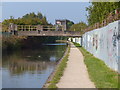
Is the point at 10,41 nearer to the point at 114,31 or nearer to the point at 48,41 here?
the point at 114,31

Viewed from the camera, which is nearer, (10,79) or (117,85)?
(117,85)

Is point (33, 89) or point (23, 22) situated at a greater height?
point (23, 22)

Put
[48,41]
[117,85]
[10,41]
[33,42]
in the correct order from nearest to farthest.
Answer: [117,85] < [10,41] < [33,42] < [48,41]

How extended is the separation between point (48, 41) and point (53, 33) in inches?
2117

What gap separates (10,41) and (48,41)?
5869cm

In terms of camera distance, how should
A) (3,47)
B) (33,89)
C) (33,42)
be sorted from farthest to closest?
(33,42)
(3,47)
(33,89)

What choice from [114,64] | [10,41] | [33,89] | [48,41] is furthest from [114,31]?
[48,41]

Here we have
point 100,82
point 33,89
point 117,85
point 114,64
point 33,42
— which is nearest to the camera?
point 117,85

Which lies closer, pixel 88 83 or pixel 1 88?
pixel 88 83

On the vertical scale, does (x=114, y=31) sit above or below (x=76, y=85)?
above

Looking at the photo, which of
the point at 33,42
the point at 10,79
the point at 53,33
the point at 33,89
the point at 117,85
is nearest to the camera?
the point at 117,85

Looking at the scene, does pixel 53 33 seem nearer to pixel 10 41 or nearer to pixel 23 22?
pixel 10 41

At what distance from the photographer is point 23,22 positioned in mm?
82000

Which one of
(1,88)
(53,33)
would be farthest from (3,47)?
(1,88)
